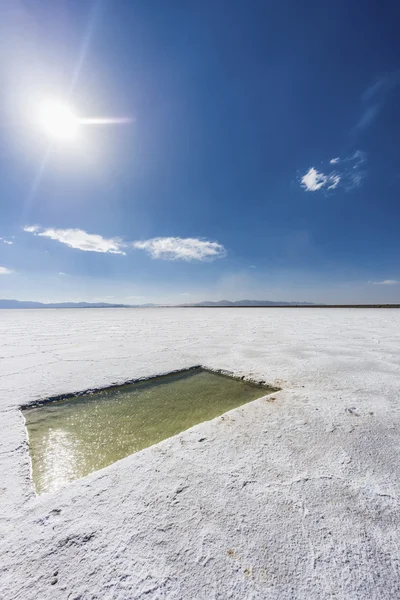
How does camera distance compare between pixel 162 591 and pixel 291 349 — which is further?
pixel 291 349

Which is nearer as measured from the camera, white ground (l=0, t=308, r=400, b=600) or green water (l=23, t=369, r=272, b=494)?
white ground (l=0, t=308, r=400, b=600)

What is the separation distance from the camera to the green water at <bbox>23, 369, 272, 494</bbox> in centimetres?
194

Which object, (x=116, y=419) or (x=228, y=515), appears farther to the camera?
(x=116, y=419)

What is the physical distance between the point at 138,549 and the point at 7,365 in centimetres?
435

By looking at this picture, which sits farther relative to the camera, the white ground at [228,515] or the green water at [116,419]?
the green water at [116,419]

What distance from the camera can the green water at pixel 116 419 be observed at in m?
1.94

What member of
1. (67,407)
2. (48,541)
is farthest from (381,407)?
(67,407)

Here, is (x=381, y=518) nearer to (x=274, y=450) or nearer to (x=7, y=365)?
(x=274, y=450)

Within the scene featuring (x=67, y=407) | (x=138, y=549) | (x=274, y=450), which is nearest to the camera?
(x=138, y=549)

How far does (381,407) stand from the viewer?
2721 millimetres

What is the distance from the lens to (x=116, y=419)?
2574 millimetres

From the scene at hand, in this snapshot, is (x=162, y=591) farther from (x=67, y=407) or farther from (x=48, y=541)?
(x=67, y=407)

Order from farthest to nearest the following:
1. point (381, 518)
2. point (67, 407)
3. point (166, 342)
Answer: point (166, 342) < point (67, 407) < point (381, 518)

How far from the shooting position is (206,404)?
297cm
